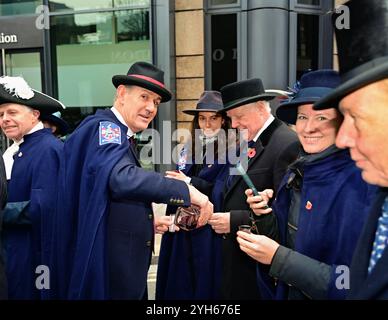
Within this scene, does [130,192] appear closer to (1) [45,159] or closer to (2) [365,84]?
(1) [45,159]

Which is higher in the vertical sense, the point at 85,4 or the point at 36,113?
the point at 85,4

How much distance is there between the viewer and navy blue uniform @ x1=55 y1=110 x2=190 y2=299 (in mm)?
2299

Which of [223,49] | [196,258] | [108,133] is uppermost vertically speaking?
[223,49]

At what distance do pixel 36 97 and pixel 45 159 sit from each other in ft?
1.70

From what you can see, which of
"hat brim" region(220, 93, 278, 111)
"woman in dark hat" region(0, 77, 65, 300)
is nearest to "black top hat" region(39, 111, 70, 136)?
"woman in dark hat" region(0, 77, 65, 300)

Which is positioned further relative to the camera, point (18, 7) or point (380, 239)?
point (18, 7)

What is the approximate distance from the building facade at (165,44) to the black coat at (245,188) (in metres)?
4.14

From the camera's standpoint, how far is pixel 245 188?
2.83m

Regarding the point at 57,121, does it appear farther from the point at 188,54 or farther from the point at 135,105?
the point at 188,54

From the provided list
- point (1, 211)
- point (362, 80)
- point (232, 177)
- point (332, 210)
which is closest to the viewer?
point (362, 80)

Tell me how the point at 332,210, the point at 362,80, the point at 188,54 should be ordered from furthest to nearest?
the point at 188,54, the point at 332,210, the point at 362,80

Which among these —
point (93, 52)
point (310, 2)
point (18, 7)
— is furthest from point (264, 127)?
point (18, 7)

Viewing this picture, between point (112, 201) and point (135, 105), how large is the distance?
0.63m

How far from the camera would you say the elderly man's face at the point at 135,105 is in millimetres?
2629
